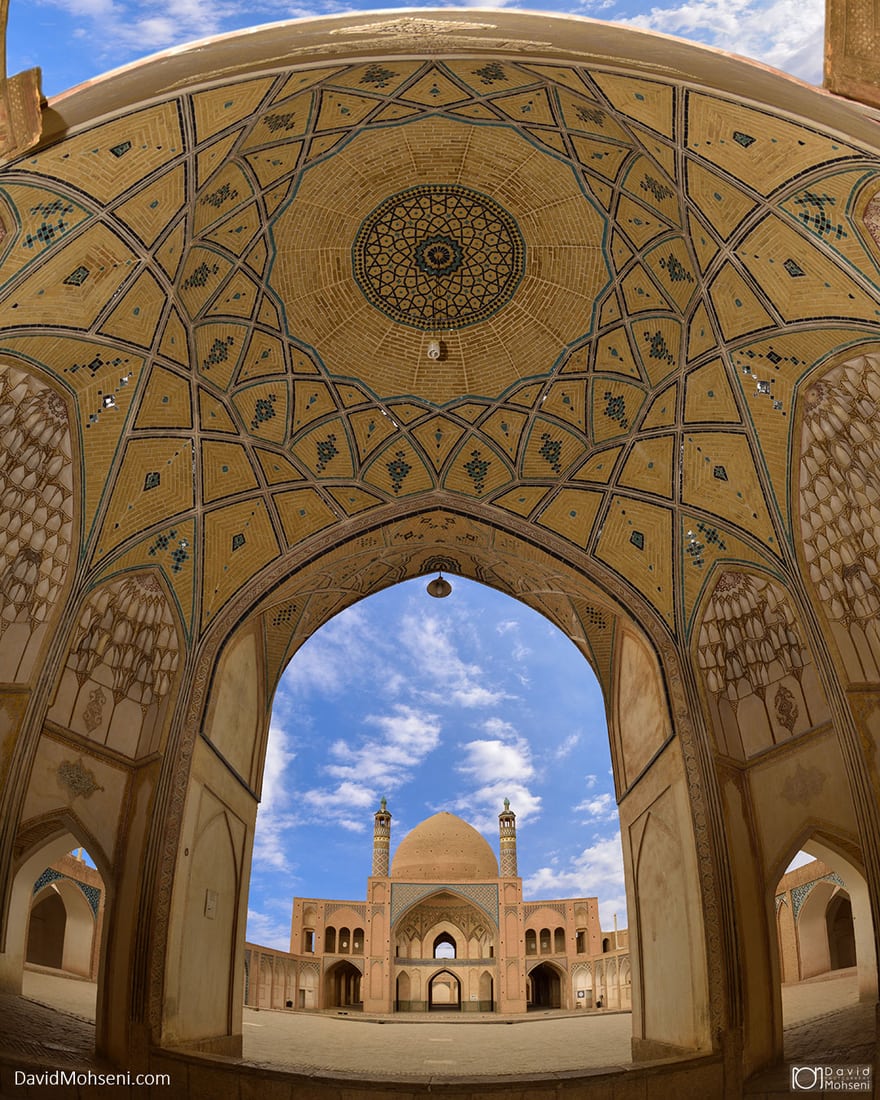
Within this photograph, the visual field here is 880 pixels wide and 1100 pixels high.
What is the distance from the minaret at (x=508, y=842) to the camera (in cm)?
3089

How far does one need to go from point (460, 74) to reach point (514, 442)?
4.11 metres

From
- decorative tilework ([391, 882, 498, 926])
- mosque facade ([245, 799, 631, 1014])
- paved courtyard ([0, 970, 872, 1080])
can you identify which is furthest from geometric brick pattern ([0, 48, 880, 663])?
decorative tilework ([391, 882, 498, 926])

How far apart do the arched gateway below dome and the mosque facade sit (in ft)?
55.8

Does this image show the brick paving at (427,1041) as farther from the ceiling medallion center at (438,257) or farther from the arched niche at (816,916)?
the ceiling medallion center at (438,257)

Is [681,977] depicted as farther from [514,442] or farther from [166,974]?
[514,442]

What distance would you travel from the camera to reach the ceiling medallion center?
9.01 m

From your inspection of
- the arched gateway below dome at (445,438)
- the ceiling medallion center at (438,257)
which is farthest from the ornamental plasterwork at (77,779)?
the ceiling medallion center at (438,257)

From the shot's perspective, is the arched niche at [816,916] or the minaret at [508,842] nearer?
the arched niche at [816,916]

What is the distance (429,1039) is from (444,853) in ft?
57.8

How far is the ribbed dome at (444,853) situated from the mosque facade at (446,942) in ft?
0.13

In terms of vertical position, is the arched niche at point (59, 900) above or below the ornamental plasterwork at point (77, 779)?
below

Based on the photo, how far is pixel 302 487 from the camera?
1062 centimetres

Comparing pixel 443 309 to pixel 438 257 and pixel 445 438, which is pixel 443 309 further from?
pixel 445 438

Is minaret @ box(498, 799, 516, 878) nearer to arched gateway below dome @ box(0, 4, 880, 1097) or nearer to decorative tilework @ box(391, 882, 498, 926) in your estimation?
decorative tilework @ box(391, 882, 498, 926)
